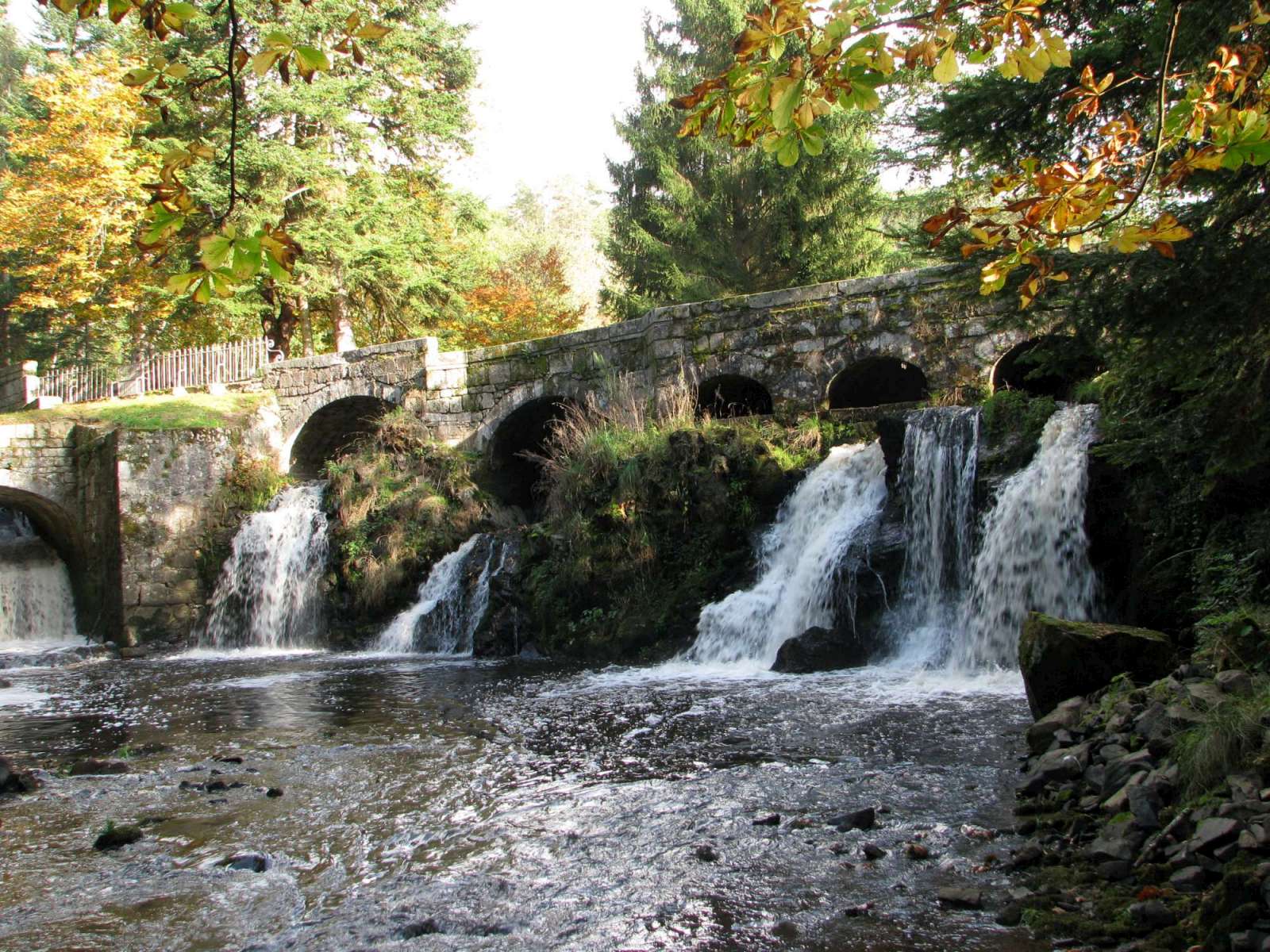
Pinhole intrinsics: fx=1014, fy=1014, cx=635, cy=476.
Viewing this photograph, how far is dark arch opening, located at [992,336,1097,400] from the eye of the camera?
15.3 feet

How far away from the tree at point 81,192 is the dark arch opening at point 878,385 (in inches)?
483

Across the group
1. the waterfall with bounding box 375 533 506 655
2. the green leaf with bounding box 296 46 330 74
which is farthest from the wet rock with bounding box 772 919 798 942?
the waterfall with bounding box 375 533 506 655

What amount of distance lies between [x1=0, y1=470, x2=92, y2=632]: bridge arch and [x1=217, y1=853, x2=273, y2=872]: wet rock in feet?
39.6

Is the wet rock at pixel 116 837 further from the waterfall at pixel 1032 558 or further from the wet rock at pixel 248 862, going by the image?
the waterfall at pixel 1032 558

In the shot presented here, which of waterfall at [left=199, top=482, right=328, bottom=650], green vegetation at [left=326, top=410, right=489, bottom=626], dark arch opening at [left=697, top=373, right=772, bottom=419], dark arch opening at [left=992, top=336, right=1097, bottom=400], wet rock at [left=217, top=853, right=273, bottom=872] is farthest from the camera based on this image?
dark arch opening at [left=697, top=373, right=772, bottom=419]

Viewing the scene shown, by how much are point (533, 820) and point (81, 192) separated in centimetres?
1786

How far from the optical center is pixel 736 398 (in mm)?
13508

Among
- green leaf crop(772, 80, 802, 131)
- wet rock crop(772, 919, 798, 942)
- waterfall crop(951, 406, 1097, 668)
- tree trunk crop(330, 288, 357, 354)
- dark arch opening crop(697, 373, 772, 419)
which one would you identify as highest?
tree trunk crop(330, 288, 357, 354)

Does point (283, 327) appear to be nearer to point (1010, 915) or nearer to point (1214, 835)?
point (1010, 915)

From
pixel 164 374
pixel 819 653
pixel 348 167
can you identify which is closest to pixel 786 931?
pixel 819 653

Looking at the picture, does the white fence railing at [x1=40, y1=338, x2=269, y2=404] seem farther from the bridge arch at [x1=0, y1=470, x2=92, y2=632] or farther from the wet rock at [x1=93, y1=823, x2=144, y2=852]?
the wet rock at [x1=93, y1=823, x2=144, y2=852]

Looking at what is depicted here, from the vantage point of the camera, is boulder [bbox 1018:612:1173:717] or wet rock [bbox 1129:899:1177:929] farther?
boulder [bbox 1018:612:1173:717]

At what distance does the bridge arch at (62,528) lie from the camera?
14.6 meters

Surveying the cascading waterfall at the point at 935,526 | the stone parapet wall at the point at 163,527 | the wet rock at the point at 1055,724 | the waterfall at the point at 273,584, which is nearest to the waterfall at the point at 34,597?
the stone parapet wall at the point at 163,527
